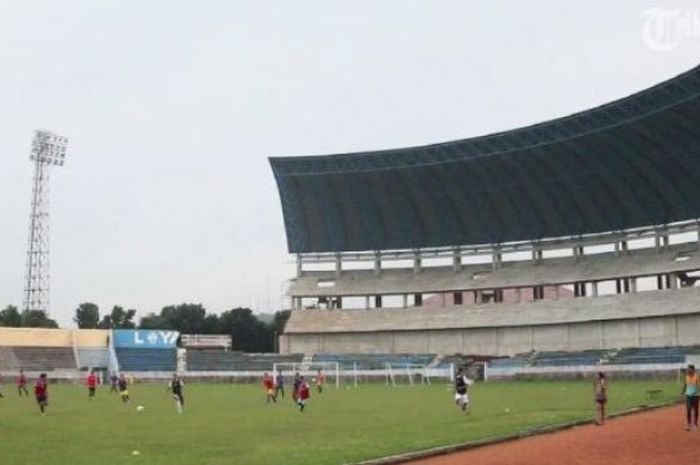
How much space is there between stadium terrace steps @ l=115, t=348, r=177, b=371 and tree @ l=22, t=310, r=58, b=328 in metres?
24.6

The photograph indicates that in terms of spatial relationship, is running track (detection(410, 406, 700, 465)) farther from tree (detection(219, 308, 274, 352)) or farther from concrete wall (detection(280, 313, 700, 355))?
tree (detection(219, 308, 274, 352))

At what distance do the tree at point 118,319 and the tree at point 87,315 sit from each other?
2443 mm

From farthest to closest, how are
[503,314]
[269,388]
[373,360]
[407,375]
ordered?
[503,314] < [373,360] < [407,375] < [269,388]

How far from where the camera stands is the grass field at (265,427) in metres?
A: 22.2

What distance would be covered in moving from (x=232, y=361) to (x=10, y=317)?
175 feet

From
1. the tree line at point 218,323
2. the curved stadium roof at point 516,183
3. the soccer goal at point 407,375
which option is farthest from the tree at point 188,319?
the soccer goal at point 407,375

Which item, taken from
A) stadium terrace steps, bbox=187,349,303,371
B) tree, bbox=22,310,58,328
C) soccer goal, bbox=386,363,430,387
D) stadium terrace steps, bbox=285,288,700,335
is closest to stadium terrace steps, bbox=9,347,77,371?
stadium terrace steps, bbox=187,349,303,371

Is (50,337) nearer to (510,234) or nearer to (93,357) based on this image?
(93,357)

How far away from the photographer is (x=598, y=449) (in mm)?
22250

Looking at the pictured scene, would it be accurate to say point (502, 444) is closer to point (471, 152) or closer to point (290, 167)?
point (471, 152)

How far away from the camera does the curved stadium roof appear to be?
3115 inches

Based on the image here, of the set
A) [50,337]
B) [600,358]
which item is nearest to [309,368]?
[600,358]

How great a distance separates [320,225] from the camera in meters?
106

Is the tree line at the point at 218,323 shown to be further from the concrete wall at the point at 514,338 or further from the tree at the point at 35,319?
the concrete wall at the point at 514,338
